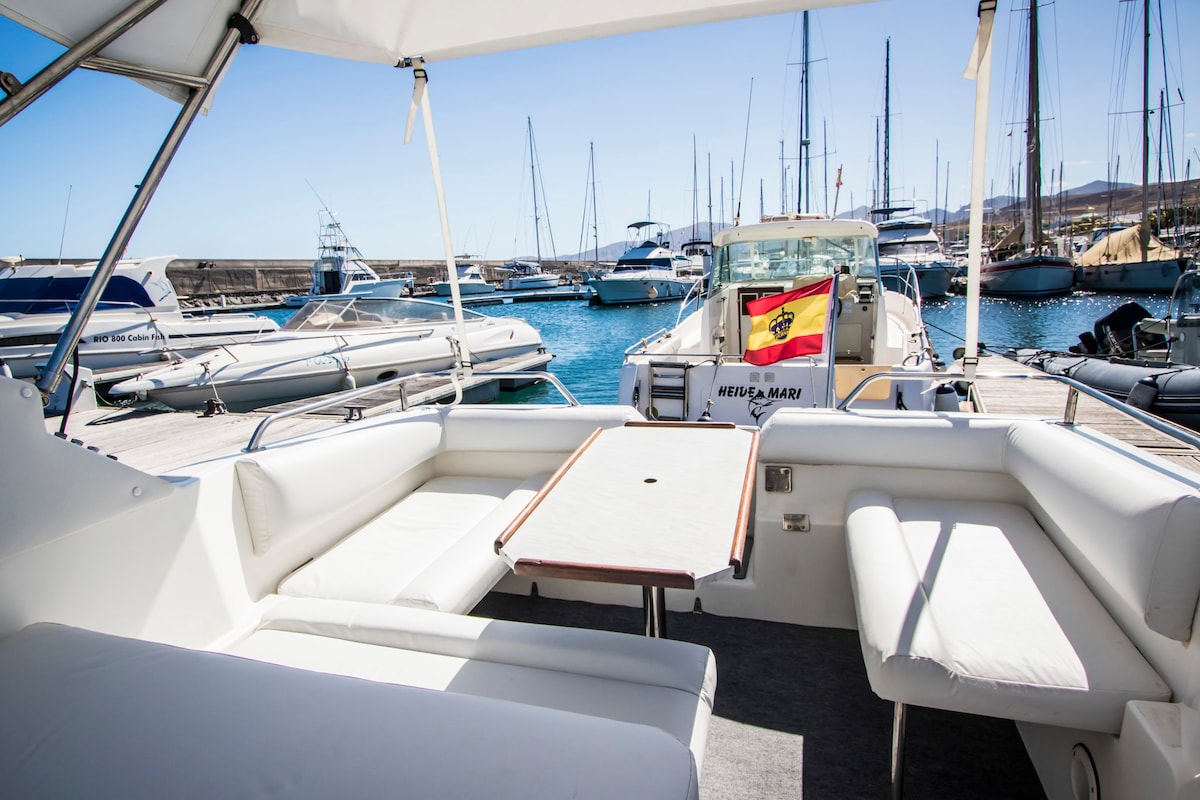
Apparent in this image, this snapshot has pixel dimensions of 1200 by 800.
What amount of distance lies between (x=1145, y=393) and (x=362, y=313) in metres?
12.8

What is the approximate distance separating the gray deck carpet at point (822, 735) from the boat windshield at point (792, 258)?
19.0 feet

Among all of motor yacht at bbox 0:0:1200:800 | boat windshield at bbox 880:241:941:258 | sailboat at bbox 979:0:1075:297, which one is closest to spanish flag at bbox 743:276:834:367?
motor yacht at bbox 0:0:1200:800

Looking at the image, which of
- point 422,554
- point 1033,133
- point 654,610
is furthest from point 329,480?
point 1033,133

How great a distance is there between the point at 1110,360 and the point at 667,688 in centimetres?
1163

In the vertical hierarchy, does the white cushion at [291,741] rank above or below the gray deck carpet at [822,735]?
above

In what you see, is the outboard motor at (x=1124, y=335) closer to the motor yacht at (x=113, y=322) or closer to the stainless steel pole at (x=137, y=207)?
the stainless steel pole at (x=137, y=207)

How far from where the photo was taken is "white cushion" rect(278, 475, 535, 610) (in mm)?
2480

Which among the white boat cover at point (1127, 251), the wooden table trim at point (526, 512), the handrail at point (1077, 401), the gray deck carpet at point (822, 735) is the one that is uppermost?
the white boat cover at point (1127, 251)

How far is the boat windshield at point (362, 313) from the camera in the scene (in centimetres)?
1233

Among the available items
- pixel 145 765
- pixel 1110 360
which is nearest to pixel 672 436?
pixel 145 765

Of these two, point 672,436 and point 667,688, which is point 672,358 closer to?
point 672,436

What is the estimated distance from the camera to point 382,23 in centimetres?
280

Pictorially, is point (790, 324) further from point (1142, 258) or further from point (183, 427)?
point (1142, 258)

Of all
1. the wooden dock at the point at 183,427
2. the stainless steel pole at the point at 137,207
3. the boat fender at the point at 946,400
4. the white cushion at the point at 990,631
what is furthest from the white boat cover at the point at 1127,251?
the stainless steel pole at the point at 137,207
